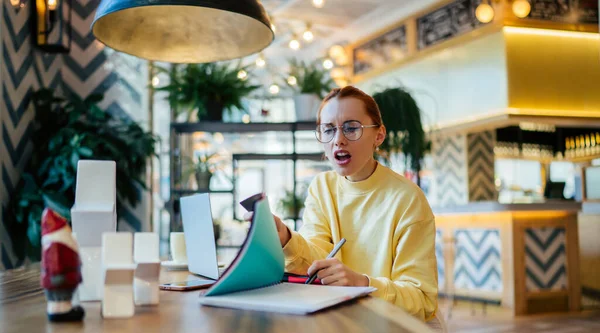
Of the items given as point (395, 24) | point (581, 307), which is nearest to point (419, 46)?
point (395, 24)

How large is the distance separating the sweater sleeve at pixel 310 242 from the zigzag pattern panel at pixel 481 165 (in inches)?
285

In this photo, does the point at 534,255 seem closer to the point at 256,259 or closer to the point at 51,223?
the point at 256,259

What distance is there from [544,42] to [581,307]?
300 cm

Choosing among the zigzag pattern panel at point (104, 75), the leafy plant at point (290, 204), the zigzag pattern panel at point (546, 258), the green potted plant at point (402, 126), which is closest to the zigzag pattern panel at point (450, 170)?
the zigzag pattern panel at point (546, 258)

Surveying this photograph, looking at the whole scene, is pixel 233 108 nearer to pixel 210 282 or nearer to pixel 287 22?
pixel 210 282

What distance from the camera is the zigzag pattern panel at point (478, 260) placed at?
6109 millimetres

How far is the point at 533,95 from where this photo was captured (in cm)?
675

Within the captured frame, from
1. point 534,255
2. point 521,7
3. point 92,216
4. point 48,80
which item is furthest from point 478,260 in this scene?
point 92,216

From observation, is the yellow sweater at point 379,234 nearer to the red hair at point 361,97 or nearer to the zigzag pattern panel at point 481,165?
the red hair at point 361,97

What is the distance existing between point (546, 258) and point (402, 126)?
260 centimetres

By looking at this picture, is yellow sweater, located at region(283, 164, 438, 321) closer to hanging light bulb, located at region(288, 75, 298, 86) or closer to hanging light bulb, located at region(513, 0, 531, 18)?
hanging light bulb, located at region(288, 75, 298, 86)

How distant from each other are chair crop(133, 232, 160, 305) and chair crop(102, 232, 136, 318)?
0.10 metres

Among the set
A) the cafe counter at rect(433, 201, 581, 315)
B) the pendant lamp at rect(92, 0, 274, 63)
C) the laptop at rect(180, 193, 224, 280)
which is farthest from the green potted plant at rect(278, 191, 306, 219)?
the laptop at rect(180, 193, 224, 280)

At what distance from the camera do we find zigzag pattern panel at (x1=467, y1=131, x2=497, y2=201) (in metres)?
8.70
